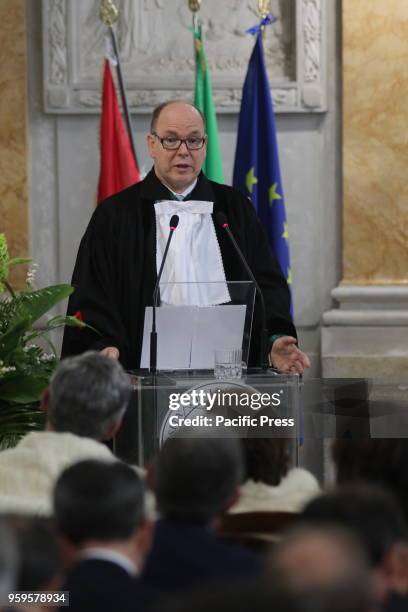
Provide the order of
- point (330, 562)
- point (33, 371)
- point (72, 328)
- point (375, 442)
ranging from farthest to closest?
point (72, 328)
point (33, 371)
point (375, 442)
point (330, 562)

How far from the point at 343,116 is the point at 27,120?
7.09 ft

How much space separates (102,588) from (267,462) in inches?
50.0

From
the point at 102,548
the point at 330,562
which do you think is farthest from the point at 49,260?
the point at 330,562

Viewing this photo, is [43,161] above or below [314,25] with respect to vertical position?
below

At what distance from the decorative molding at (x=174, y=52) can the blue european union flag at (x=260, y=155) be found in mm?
446

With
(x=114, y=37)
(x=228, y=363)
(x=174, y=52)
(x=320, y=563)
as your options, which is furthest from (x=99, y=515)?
(x=174, y=52)

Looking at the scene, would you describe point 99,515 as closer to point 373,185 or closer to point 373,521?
point 373,521

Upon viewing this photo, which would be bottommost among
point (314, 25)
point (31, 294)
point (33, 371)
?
point (33, 371)

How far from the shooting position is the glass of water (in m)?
4.31

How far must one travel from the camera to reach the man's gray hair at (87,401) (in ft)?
10.2

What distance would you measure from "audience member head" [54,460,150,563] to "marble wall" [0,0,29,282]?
6113mm

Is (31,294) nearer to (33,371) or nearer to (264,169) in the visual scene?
(33,371)

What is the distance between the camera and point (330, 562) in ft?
4.67

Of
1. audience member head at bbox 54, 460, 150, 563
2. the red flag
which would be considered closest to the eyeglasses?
the red flag
